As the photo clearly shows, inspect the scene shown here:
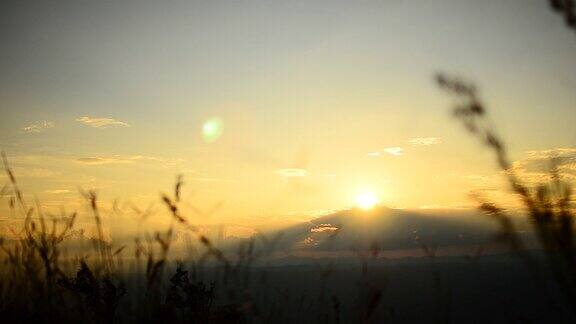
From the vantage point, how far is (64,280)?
348 cm

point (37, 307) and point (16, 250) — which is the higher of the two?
point (16, 250)

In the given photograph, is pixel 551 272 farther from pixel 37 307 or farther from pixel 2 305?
pixel 2 305

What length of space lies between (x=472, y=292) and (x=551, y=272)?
19837 centimetres

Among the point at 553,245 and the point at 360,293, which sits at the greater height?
the point at 553,245

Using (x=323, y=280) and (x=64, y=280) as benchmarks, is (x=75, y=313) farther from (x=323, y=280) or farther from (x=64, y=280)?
(x=323, y=280)

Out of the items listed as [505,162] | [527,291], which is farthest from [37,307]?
[527,291]

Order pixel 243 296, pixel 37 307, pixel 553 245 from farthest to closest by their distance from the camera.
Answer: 1. pixel 37 307
2. pixel 243 296
3. pixel 553 245

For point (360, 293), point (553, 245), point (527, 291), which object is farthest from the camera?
point (527, 291)

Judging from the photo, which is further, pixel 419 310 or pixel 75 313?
pixel 419 310

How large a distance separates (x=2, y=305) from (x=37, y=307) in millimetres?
928

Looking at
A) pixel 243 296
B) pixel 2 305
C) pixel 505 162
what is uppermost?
pixel 505 162

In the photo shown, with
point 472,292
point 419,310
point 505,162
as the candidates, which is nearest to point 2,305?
point 505,162


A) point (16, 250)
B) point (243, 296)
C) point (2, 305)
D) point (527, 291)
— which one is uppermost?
point (16, 250)

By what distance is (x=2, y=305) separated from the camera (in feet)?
13.1
